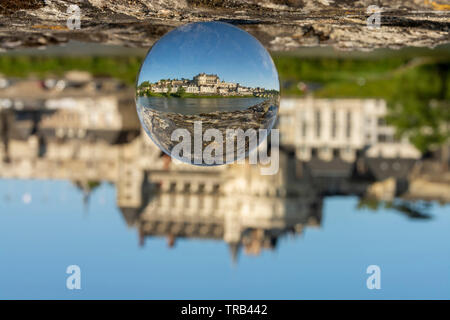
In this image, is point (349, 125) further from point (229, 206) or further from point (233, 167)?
point (229, 206)

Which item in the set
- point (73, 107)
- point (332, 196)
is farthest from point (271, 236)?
point (73, 107)

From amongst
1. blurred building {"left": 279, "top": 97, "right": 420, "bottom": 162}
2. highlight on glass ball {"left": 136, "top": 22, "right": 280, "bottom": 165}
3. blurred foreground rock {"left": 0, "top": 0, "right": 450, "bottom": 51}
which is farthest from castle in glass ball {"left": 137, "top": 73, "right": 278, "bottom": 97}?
blurred building {"left": 279, "top": 97, "right": 420, "bottom": 162}

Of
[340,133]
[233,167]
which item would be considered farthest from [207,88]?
[340,133]

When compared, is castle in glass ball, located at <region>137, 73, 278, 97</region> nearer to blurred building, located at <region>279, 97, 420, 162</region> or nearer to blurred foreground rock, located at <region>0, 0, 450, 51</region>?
blurred foreground rock, located at <region>0, 0, 450, 51</region>

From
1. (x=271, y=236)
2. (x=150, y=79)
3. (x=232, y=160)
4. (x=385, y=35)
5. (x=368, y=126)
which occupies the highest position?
(x=385, y=35)
